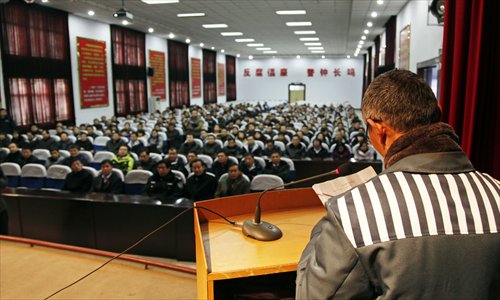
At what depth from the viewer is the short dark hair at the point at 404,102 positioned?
45.3 inches

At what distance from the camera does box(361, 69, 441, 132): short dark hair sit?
1149mm

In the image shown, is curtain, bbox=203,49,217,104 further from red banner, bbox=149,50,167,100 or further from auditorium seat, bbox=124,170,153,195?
auditorium seat, bbox=124,170,153,195

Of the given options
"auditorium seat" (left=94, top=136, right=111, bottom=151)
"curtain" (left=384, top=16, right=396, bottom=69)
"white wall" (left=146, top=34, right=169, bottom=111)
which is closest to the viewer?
"auditorium seat" (left=94, top=136, right=111, bottom=151)

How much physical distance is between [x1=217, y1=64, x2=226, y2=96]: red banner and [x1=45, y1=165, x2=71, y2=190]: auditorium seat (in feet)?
82.4

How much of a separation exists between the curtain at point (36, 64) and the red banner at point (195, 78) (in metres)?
11.9

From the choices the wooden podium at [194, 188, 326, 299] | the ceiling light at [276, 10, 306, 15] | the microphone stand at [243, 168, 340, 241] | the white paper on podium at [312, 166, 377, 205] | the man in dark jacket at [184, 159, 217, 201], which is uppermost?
the ceiling light at [276, 10, 306, 15]

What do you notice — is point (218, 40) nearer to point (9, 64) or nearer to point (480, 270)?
point (9, 64)

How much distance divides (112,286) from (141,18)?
13718 mm

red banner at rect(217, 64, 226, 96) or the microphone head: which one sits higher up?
red banner at rect(217, 64, 226, 96)

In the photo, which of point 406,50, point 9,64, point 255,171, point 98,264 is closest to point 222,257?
point 98,264

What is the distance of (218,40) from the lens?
910 inches

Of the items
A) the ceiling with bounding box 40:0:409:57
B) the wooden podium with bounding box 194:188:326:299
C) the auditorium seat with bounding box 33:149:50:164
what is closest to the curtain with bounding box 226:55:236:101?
the ceiling with bounding box 40:0:409:57

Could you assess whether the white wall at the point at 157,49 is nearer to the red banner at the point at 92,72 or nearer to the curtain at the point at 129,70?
the curtain at the point at 129,70

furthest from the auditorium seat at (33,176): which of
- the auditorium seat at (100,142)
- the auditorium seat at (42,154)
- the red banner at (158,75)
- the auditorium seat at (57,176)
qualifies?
the red banner at (158,75)
